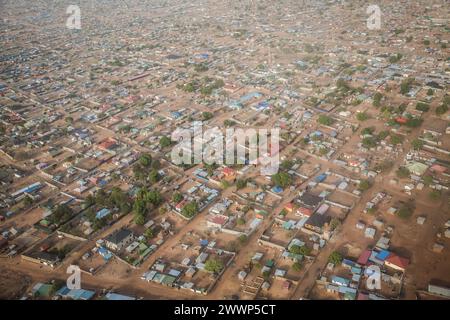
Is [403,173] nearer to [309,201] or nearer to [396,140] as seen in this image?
[396,140]

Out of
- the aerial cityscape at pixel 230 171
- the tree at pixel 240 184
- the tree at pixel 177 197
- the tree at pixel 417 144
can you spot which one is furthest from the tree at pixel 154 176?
the tree at pixel 417 144

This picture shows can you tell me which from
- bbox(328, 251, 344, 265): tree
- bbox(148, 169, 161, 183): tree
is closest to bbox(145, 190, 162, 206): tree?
bbox(148, 169, 161, 183): tree

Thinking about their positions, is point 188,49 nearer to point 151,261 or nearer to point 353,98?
point 353,98

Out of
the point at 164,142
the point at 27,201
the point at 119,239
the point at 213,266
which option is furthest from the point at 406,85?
the point at 27,201

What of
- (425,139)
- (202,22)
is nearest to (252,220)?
(425,139)

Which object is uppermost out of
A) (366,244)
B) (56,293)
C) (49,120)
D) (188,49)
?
(188,49)
